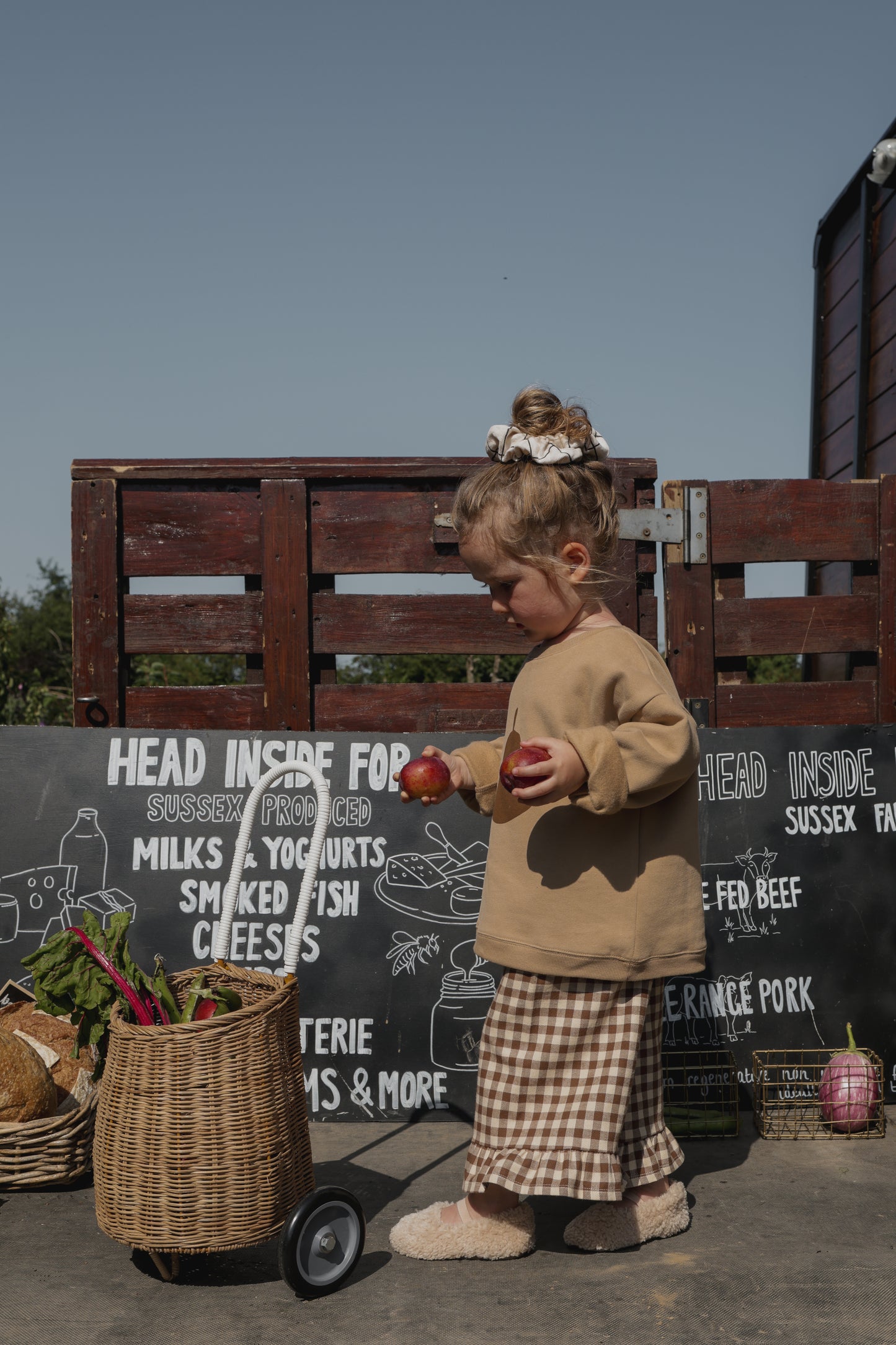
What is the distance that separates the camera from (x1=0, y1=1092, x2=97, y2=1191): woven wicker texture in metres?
3.02

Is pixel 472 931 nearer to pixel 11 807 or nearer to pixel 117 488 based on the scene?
pixel 11 807

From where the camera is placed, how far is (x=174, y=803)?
4.00m

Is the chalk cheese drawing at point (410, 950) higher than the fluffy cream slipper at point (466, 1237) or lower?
higher

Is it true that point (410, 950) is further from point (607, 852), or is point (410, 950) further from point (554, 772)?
point (554, 772)

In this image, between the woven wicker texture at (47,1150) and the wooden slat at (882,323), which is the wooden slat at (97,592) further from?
the wooden slat at (882,323)

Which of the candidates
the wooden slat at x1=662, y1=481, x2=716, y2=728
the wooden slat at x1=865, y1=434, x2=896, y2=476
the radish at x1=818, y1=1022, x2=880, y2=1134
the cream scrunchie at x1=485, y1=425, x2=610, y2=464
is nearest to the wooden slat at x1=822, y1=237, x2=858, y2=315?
the wooden slat at x1=865, y1=434, x2=896, y2=476

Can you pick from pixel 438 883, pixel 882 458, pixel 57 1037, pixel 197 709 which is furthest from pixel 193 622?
pixel 882 458

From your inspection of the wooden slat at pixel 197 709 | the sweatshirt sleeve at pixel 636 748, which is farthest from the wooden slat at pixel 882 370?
the sweatshirt sleeve at pixel 636 748

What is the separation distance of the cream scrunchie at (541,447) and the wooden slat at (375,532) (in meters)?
1.60

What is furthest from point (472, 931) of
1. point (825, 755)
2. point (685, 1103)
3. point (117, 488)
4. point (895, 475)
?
point (895, 475)

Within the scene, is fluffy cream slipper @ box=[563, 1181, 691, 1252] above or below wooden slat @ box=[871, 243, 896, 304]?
below

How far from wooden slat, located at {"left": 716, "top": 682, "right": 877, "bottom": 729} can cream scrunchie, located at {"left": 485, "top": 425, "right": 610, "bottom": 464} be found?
1.94 m

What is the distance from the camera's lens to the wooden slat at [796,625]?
4438 millimetres

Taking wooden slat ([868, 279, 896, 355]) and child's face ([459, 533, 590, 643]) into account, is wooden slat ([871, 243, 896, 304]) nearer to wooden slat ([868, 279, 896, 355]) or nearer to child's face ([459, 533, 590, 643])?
wooden slat ([868, 279, 896, 355])
